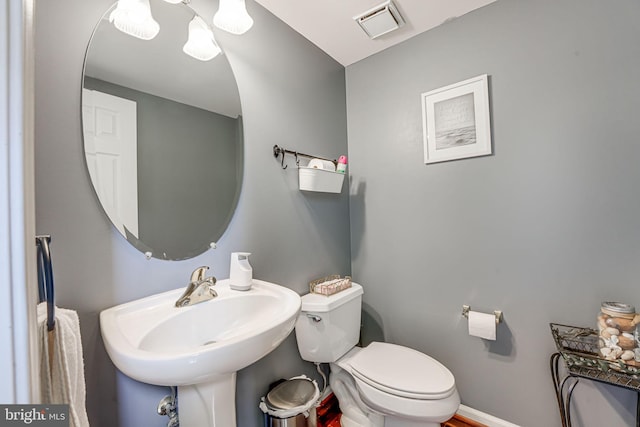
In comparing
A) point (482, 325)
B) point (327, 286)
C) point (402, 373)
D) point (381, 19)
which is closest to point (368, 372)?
point (402, 373)

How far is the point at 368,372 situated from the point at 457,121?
4.55 ft

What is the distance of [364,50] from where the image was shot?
1707mm

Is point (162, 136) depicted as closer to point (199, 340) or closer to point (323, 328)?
point (199, 340)

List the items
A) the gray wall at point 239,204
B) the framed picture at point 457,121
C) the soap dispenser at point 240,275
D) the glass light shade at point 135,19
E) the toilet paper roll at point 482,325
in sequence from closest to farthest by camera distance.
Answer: the gray wall at point 239,204 → the glass light shade at point 135,19 → the soap dispenser at point 240,275 → the toilet paper roll at point 482,325 → the framed picture at point 457,121

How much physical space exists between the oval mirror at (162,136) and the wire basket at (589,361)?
151 centimetres

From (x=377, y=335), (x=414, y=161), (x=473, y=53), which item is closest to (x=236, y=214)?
(x=414, y=161)

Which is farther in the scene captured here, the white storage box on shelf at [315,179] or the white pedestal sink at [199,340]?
the white storage box on shelf at [315,179]

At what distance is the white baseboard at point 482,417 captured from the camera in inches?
52.0

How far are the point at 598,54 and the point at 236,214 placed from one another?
173 centimetres

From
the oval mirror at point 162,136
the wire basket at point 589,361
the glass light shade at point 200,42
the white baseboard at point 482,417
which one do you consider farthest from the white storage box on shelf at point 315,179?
the white baseboard at point 482,417

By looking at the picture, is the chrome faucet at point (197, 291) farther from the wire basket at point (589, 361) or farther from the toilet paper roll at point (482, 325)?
the wire basket at point (589, 361)

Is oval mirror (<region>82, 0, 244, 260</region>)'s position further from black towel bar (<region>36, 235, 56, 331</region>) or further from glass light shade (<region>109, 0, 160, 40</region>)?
black towel bar (<region>36, 235, 56, 331</region>)

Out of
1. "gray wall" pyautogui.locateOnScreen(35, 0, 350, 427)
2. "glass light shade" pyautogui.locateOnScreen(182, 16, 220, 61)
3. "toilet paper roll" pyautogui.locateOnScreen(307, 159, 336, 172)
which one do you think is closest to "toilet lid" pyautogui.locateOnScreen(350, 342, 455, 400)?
"gray wall" pyautogui.locateOnScreen(35, 0, 350, 427)

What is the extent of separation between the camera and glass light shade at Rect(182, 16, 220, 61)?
1045 millimetres
